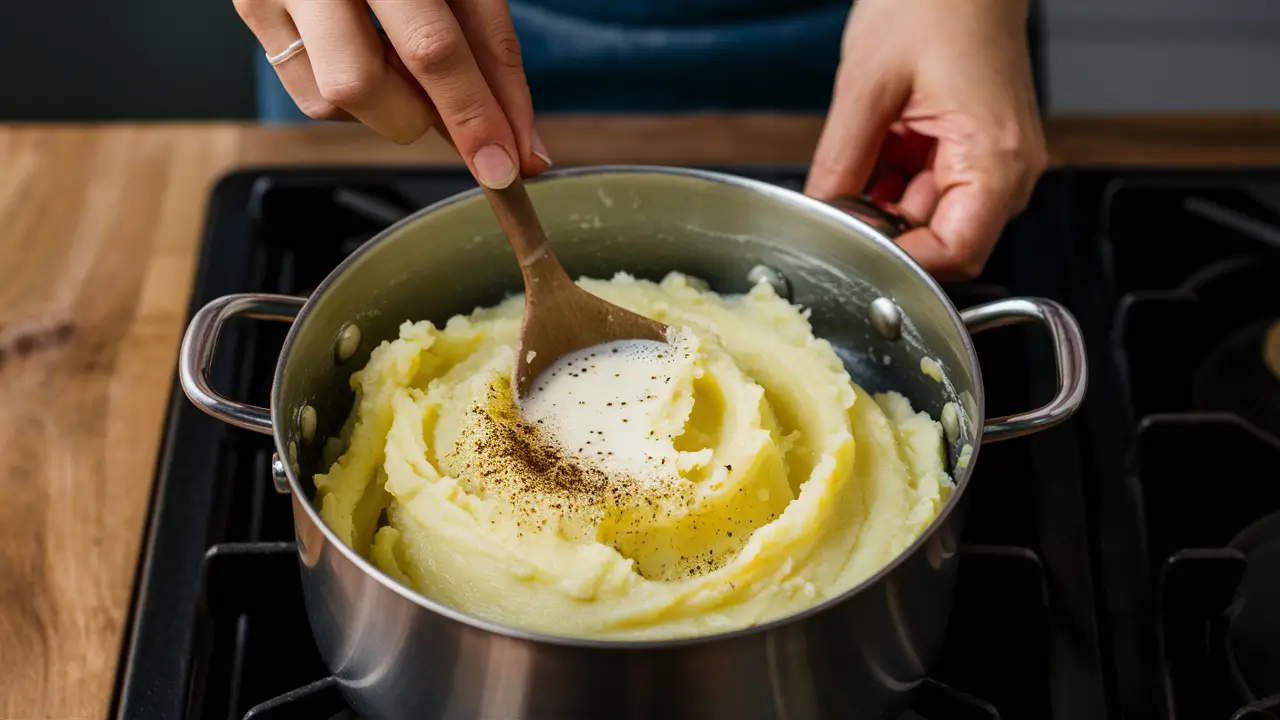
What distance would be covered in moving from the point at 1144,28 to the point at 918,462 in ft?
6.55

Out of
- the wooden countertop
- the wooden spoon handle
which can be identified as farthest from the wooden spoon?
the wooden countertop

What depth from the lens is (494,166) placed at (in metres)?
0.93

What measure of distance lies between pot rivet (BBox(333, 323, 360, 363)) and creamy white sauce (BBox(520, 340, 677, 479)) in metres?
0.16

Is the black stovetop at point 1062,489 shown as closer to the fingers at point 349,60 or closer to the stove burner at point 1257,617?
the stove burner at point 1257,617

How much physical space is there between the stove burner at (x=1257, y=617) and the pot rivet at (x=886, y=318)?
35 centimetres

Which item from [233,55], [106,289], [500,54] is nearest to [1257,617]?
[500,54]

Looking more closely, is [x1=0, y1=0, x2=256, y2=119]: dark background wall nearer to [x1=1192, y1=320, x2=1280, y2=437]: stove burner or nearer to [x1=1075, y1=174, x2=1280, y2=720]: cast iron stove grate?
[x1=1075, y1=174, x2=1280, y2=720]: cast iron stove grate

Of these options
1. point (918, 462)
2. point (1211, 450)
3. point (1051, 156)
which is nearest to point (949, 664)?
point (918, 462)

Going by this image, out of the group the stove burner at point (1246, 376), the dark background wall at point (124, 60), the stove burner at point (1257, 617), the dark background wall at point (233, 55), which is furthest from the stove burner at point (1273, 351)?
the dark background wall at point (124, 60)

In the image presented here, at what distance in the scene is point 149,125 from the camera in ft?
4.76

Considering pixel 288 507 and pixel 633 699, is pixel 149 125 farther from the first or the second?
pixel 633 699

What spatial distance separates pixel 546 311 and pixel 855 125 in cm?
37

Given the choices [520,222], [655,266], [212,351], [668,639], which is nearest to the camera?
[668,639]

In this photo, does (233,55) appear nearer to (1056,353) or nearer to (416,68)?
(416,68)
